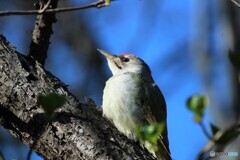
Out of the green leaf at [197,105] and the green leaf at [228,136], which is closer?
the green leaf at [228,136]

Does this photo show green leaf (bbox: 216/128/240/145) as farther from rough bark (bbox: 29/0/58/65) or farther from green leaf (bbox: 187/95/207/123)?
rough bark (bbox: 29/0/58/65)

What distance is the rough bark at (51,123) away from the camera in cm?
345

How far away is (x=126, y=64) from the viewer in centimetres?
568

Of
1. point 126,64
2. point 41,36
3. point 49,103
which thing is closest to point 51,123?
point 41,36

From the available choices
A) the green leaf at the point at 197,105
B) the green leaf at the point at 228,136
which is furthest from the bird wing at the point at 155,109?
the green leaf at the point at 228,136

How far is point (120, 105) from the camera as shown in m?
4.59

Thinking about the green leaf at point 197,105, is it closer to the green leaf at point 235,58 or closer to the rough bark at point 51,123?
the green leaf at point 235,58

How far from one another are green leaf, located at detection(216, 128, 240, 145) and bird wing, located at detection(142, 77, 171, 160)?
2.30 m

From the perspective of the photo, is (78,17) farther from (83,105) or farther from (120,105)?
(83,105)

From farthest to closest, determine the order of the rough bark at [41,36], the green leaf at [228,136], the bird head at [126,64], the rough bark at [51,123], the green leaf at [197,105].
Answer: the bird head at [126,64] < the rough bark at [41,36] < the rough bark at [51,123] < the green leaf at [197,105] < the green leaf at [228,136]

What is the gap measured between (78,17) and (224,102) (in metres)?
4.61

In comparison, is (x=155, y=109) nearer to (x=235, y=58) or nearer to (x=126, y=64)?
(x=126, y=64)

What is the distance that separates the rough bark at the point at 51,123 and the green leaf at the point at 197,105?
130 cm

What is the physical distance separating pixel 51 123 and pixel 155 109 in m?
1.41
